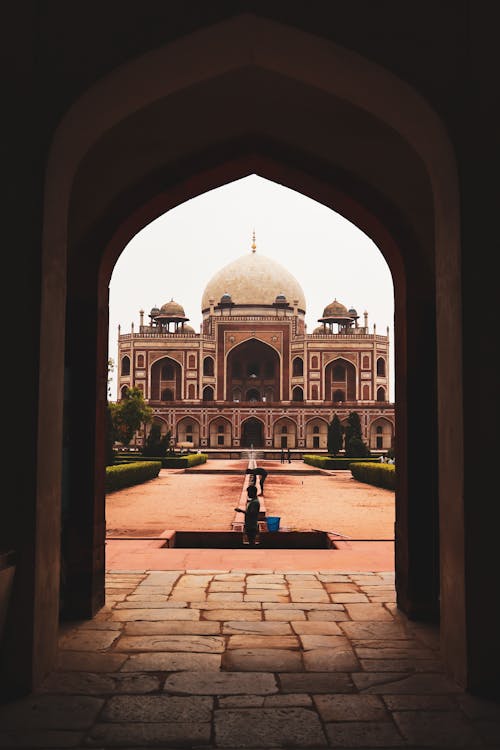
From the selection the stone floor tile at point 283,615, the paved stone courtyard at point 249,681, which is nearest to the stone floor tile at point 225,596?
the paved stone courtyard at point 249,681

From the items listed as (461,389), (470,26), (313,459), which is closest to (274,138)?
(470,26)

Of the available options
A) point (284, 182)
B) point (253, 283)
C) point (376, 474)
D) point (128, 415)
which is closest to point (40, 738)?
point (284, 182)

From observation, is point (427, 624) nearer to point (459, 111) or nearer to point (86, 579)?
point (86, 579)

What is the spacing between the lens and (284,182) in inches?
171

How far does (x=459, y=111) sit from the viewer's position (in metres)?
2.74

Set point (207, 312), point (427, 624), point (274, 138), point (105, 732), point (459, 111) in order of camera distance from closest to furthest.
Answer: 1. point (105, 732)
2. point (459, 111)
3. point (427, 624)
4. point (274, 138)
5. point (207, 312)

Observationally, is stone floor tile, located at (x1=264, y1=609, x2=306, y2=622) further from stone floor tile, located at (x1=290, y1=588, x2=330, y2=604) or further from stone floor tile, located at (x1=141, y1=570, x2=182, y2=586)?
stone floor tile, located at (x1=141, y1=570, x2=182, y2=586)

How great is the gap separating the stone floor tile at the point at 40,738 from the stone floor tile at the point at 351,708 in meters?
0.84

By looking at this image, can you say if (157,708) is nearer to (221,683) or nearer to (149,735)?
(149,735)

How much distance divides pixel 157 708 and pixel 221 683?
33cm

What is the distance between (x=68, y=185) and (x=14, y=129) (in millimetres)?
387

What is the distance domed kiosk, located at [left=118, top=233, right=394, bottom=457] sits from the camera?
37.6m

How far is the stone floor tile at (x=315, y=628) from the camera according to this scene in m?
3.39

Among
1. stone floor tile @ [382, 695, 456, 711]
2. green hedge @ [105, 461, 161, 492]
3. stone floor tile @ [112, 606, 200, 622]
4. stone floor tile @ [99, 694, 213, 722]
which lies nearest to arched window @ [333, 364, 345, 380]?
green hedge @ [105, 461, 161, 492]
